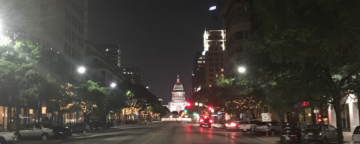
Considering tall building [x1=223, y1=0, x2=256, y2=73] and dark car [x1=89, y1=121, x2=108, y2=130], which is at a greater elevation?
tall building [x1=223, y1=0, x2=256, y2=73]

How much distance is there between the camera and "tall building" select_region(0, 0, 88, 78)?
56.8 metres

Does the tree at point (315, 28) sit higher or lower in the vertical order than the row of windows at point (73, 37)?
lower

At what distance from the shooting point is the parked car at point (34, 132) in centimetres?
3506

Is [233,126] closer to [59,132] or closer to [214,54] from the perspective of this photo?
[59,132]

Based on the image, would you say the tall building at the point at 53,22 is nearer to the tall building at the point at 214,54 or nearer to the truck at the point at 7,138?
the truck at the point at 7,138

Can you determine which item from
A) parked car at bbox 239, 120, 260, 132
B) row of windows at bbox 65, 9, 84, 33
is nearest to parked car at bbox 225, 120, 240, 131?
parked car at bbox 239, 120, 260, 132


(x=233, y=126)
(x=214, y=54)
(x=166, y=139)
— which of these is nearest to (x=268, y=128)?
(x=233, y=126)

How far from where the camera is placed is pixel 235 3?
8600cm

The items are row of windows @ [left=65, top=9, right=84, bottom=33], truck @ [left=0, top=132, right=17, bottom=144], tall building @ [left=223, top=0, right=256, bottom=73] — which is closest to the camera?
truck @ [left=0, top=132, right=17, bottom=144]

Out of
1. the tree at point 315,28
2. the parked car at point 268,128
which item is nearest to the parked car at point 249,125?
the parked car at point 268,128

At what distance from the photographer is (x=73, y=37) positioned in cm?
7238

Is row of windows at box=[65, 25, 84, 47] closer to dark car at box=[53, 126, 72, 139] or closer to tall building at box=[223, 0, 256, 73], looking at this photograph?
dark car at box=[53, 126, 72, 139]

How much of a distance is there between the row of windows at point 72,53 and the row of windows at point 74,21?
5.17 m

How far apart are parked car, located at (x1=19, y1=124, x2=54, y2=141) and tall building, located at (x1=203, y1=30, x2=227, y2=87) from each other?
145877mm
